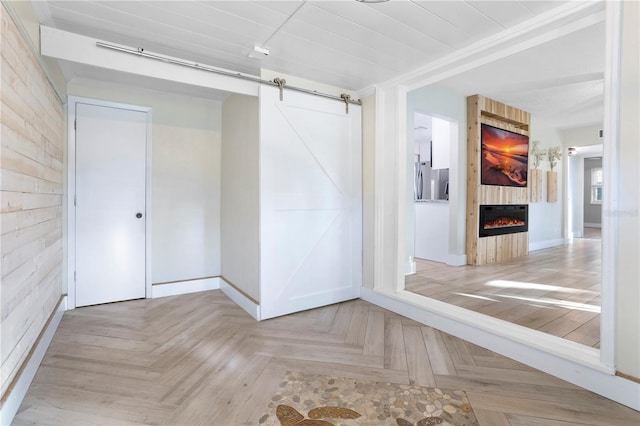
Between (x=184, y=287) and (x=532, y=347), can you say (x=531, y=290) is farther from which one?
(x=184, y=287)

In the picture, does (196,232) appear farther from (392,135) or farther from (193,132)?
(392,135)

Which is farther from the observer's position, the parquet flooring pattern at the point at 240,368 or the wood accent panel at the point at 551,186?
the wood accent panel at the point at 551,186

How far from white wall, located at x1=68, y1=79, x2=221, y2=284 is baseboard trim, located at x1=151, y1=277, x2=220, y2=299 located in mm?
64

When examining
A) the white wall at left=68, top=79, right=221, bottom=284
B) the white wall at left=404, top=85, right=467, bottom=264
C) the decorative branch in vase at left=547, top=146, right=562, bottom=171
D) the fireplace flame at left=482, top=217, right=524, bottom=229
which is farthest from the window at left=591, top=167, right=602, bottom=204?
the white wall at left=68, top=79, right=221, bottom=284

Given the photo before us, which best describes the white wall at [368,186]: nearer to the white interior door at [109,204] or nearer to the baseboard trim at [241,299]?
the baseboard trim at [241,299]

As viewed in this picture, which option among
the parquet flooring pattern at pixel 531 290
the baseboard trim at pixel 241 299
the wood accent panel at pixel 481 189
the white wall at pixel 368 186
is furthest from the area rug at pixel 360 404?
the wood accent panel at pixel 481 189

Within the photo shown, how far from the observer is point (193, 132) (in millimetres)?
3842

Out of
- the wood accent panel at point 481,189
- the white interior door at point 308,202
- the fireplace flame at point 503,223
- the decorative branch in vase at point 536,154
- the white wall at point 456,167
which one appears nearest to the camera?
the white interior door at point 308,202

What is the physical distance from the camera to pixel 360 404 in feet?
5.74

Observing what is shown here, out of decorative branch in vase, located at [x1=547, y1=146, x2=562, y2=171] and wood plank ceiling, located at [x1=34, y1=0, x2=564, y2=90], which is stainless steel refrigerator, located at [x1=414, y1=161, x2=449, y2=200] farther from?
wood plank ceiling, located at [x1=34, y1=0, x2=564, y2=90]

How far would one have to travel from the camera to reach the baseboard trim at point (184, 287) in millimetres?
3610

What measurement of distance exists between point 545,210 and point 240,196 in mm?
6843

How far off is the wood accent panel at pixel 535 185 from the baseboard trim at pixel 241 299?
19.2 feet

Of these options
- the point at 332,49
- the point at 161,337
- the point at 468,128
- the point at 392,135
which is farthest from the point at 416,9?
the point at 468,128
